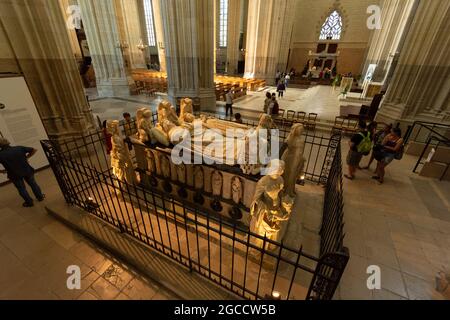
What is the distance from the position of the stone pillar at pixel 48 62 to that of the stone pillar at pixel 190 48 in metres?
4.02

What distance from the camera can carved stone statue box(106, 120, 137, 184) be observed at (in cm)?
362

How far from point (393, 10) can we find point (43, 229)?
779 inches

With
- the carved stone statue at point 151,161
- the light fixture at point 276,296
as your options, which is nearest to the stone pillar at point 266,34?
the carved stone statue at point 151,161

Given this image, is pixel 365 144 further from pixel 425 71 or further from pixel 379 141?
pixel 425 71

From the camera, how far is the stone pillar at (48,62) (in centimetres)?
444

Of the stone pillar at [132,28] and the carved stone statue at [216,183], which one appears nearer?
the carved stone statue at [216,183]

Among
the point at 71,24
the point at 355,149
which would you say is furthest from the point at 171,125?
the point at 71,24

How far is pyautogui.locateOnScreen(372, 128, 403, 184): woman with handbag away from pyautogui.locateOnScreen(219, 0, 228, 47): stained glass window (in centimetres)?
2493

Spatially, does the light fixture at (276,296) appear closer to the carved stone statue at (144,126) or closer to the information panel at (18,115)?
the carved stone statue at (144,126)

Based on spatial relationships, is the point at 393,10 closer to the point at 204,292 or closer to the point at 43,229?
the point at 204,292

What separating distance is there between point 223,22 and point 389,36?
17.2 meters

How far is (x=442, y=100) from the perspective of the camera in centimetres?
612

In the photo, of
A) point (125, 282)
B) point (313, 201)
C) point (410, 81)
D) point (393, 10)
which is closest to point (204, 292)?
point (125, 282)

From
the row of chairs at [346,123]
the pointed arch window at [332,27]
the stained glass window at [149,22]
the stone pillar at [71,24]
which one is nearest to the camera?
the row of chairs at [346,123]
